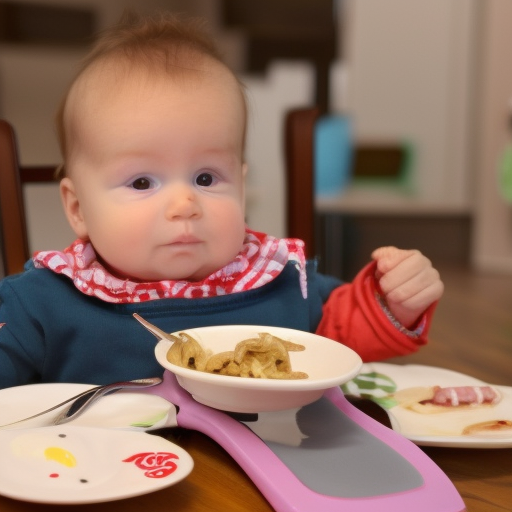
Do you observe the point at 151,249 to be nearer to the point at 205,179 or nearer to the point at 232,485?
the point at 205,179

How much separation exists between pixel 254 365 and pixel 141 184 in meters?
0.27

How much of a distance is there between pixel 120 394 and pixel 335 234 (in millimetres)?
2961

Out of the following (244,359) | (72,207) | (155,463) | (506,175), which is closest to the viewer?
(155,463)

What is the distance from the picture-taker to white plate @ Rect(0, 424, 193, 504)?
0.49m

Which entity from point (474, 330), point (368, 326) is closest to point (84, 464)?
point (368, 326)

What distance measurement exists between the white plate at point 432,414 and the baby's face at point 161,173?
0.22 meters

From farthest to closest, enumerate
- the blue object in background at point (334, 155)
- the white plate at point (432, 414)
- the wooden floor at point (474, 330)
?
the blue object in background at point (334, 155)
the wooden floor at point (474, 330)
the white plate at point (432, 414)

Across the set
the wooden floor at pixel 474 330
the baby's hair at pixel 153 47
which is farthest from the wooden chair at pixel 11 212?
the wooden floor at pixel 474 330

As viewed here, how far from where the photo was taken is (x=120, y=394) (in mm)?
664

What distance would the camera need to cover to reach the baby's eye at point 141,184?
0.78 meters

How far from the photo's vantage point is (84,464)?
53cm

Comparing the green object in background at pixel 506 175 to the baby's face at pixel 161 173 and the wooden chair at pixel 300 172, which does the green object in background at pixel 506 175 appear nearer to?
the wooden chair at pixel 300 172

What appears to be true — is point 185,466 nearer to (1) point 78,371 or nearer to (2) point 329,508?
(2) point 329,508

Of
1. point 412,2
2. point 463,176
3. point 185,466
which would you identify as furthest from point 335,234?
point 185,466
